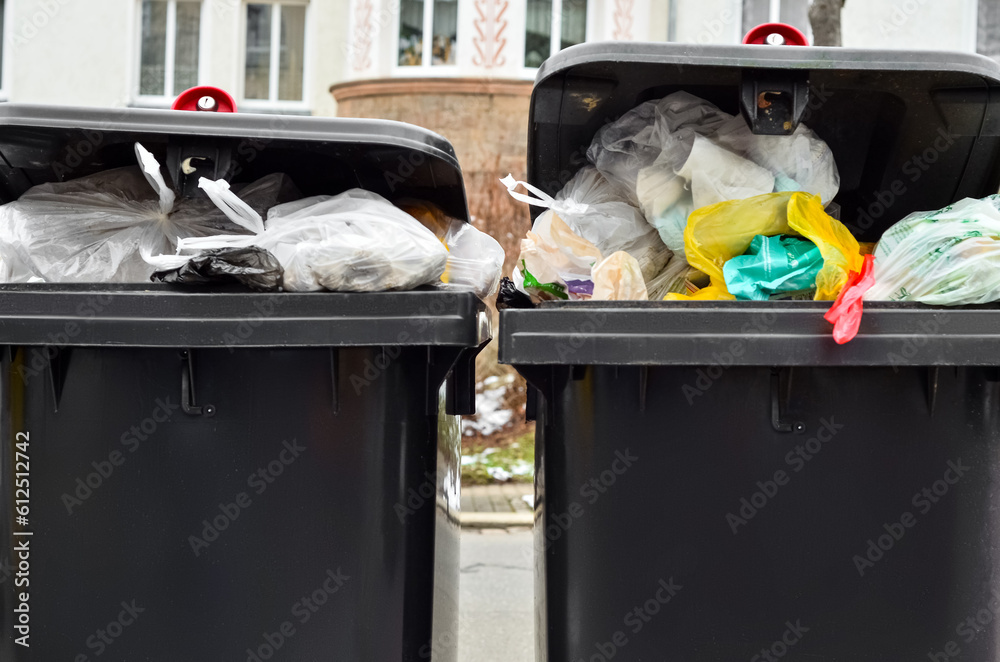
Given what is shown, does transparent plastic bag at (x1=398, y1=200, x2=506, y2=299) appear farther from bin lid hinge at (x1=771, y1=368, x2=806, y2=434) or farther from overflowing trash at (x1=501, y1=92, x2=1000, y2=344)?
bin lid hinge at (x1=771, y1=368, x2=806, y2=434)

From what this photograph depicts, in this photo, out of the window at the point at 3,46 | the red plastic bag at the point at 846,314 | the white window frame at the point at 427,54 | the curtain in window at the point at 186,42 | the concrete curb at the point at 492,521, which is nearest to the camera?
the red plastic bag at the point at 846,314

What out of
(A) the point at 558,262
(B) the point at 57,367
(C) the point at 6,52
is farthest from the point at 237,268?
(C) the point at 6,52

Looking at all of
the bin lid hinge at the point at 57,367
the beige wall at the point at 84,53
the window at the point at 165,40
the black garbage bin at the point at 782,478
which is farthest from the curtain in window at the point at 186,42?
the black garbage bin at the point at 782,478

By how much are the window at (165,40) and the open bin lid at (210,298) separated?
11250mm

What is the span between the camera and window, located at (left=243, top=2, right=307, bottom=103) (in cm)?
1279

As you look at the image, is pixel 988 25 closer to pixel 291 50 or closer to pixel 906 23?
pixel 906 23

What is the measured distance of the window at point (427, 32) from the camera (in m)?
11.4

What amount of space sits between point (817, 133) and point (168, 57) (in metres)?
11.7

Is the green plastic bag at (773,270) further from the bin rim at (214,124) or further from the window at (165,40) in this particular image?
the window at (165,40)

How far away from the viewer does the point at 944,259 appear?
2.02 metres

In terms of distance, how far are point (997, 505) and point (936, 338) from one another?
370 millimetres

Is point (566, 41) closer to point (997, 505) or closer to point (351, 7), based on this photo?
point (351, 7)
